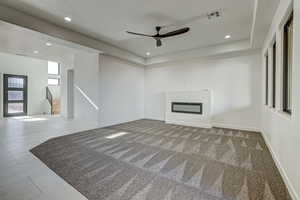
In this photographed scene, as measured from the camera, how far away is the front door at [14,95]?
299 inches

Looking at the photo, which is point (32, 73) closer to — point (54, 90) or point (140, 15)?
point (54, 90)

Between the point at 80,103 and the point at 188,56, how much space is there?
496 centimetres

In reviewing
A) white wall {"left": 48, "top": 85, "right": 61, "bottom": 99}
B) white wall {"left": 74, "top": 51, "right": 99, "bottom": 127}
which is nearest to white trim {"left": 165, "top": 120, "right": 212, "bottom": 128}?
white wall {"left": 74, "top": 51, "right": 99, "bottom": 127}

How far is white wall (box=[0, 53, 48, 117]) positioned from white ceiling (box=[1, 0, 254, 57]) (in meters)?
6.45

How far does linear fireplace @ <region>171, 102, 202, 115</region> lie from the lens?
18.3 feet

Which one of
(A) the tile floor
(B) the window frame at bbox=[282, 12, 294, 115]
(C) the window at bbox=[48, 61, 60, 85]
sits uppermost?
(C) the window at bbox=[48, 61, 60, 85]

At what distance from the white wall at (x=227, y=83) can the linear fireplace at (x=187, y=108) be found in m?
0.59

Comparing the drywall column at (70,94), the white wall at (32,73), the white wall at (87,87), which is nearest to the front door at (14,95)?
the white wall at (32,73)

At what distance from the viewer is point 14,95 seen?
7.89 m

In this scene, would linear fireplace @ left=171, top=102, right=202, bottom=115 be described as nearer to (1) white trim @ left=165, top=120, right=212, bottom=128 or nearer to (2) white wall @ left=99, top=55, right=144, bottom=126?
(1) white trim @ left=165, top=120, right=212, bottom=128

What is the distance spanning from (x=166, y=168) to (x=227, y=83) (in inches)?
169

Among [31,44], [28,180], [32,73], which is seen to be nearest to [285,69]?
[28,180]

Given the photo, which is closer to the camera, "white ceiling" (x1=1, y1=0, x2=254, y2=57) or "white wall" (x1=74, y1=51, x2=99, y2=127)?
"white ceiling" (x1=1, y1=0, x2=254, y2=57)

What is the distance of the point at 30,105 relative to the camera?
8445 millimetres
